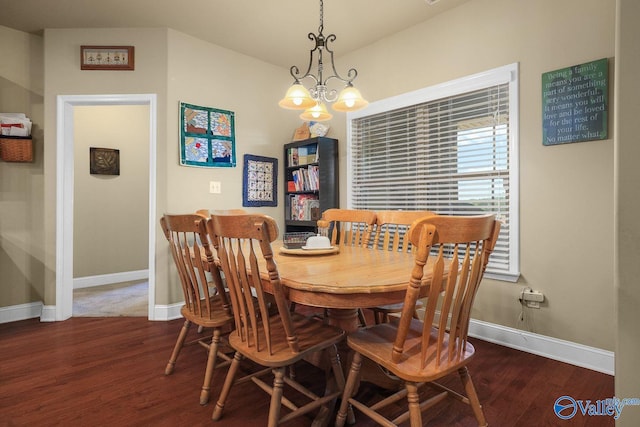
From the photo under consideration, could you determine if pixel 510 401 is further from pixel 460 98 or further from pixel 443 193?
pixel 460 98

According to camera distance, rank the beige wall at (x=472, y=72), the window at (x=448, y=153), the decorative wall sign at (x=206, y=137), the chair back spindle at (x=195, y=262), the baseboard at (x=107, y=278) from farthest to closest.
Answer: the baseboard at (x=107, y=278) < the decorative wall sign at (x=206, y=137) < the window at (x=448, y=153) < the beige wall at (x=472, y=72) < the chair back spindle at (x=195, y=262)

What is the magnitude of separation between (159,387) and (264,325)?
3.38 feet

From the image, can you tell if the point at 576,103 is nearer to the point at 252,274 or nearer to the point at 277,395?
the point at 252,274

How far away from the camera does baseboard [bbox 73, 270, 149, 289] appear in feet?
13.8

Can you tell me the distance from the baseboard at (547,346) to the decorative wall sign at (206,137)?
2805mm

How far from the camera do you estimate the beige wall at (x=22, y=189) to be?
9.92 feet

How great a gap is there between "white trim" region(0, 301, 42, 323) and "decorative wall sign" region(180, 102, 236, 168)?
1942 millimetres

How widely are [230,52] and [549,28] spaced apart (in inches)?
113

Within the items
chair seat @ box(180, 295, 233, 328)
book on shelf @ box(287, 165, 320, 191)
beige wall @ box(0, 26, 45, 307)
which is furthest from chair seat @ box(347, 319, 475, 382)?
beige wall @ box(0, 26, 45, 307)

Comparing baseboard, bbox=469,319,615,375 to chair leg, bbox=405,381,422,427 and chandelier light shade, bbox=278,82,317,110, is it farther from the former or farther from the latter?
chandelier light shade, bbox=278,82,317,110

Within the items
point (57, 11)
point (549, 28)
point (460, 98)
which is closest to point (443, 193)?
point (460, 98)

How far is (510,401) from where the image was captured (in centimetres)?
175

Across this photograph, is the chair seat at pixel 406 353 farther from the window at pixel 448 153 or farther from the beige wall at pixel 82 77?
the beige wall at pixel 82 77

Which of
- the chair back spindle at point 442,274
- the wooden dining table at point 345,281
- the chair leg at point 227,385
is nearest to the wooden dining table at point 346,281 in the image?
the wooden dining table at point 345,281
